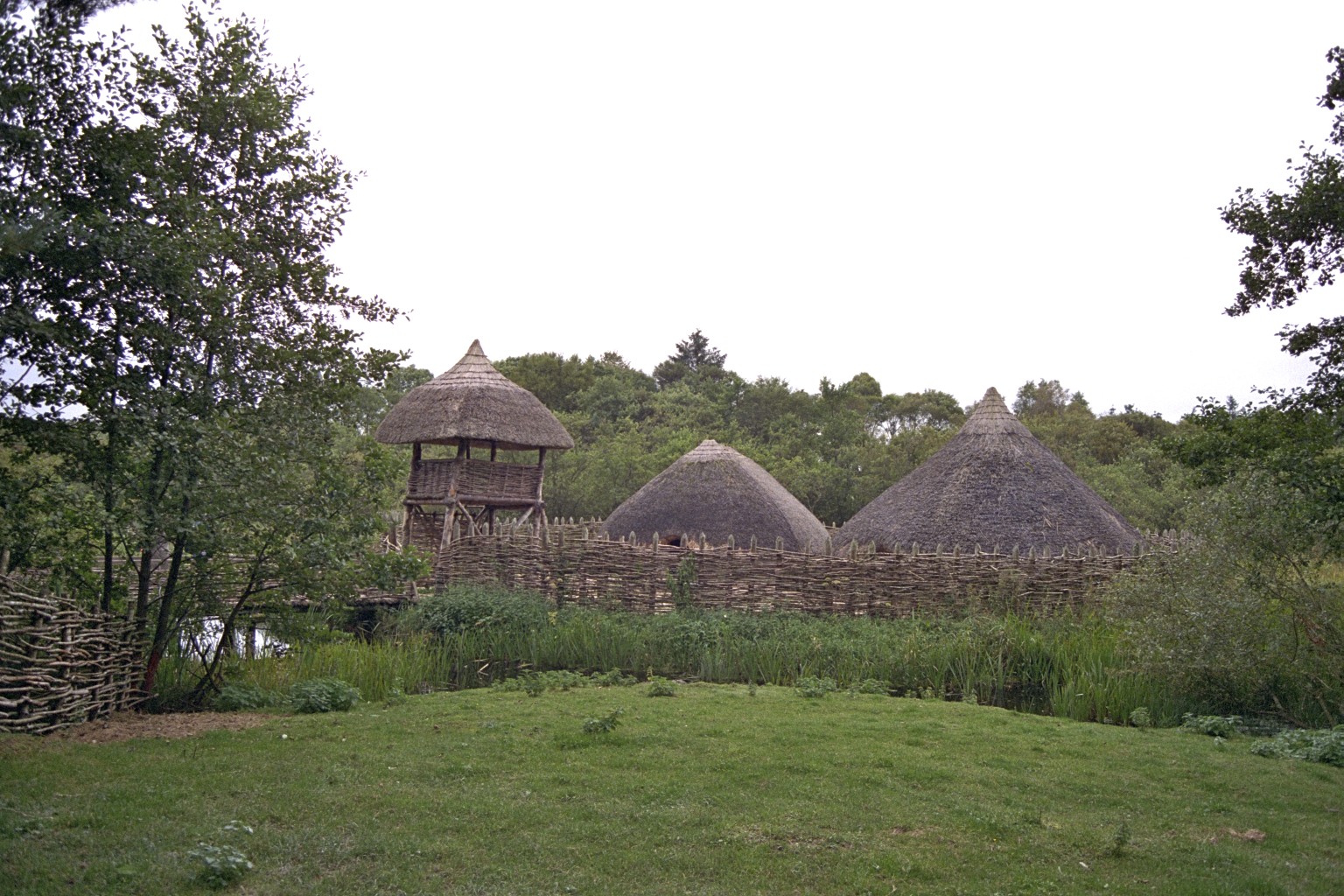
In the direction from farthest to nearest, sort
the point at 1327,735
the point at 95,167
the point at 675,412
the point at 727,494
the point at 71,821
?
1. the point at 675,412
2. the point at 727,494
3. the point at 1327,735
4. the point at 95,167
5. the point at 71,821

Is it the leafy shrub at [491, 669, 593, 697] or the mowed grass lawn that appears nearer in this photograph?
the mowed grass lawn

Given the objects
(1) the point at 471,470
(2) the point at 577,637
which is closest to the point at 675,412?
(1) the point at 471,470

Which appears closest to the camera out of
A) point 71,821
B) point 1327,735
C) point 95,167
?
point 71,821

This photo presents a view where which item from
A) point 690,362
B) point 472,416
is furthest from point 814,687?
point 690,362

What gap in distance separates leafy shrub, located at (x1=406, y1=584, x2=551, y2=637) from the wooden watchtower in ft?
22.1

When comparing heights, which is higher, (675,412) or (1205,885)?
(675,412)

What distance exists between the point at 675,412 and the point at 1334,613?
105 ft

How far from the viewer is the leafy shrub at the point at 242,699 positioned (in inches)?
351

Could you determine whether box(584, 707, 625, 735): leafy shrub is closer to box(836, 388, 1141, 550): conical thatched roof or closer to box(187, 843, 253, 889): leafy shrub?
box(187, 843, 253, 889): leafy shrub

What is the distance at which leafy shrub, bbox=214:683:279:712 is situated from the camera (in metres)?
8.91

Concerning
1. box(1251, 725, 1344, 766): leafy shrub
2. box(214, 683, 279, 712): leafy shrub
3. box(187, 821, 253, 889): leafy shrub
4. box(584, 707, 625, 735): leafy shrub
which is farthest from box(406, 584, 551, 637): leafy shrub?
box(187, 821, 253, 889): leafy shrub

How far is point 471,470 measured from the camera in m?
23.0

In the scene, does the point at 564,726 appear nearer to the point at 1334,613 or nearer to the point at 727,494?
the point at 1334,613

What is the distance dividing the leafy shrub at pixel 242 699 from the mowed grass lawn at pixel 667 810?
1033 millimetres
